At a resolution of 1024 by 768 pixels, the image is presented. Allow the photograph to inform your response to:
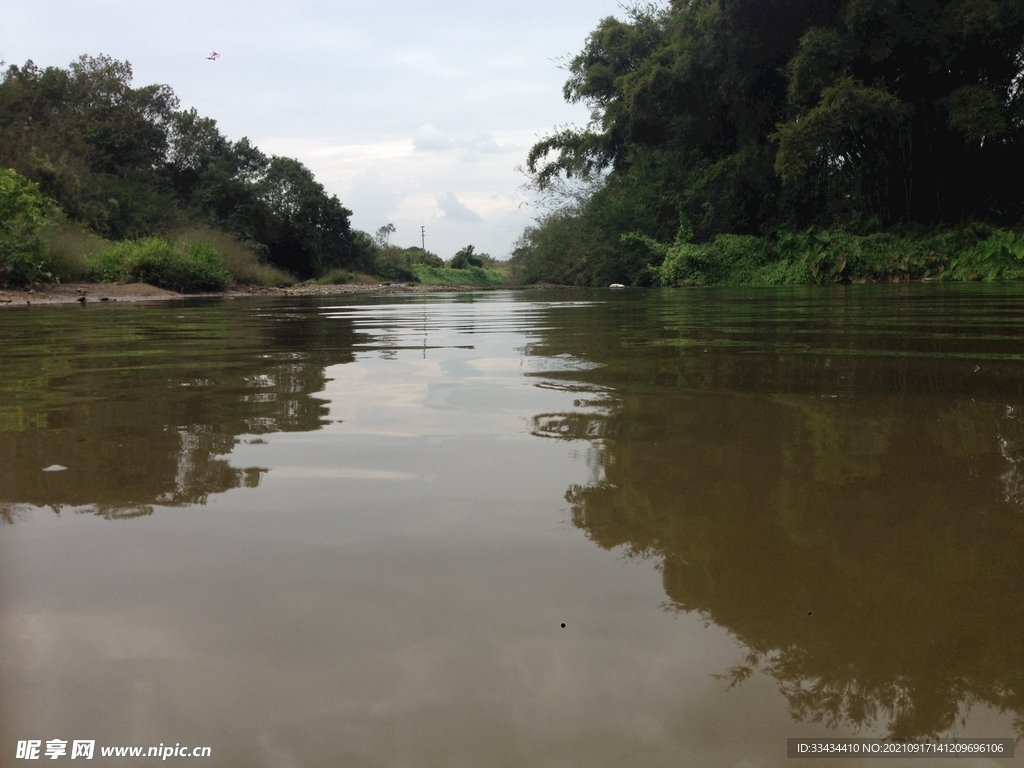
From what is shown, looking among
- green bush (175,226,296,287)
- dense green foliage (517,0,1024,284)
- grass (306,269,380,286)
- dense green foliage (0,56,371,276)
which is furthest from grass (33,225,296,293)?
grass (306,269,380,286)

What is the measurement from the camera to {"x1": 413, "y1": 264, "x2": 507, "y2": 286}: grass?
62.5 meters

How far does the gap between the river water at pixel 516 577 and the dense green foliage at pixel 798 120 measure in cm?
1769

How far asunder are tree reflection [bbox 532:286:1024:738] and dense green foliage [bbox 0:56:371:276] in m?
31.3

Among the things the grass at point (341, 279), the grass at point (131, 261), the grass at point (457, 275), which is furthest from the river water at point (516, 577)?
the grass at point (457, 275)

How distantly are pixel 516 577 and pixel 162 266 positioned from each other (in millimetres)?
21942

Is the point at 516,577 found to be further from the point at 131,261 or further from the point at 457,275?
the point at 457,275

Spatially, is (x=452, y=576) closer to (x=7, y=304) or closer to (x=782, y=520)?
(x=782, y=520)

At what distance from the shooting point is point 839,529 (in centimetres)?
124

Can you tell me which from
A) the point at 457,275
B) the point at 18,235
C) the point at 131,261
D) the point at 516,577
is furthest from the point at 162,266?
the point at 457,275

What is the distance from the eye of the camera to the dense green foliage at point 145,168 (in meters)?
32.0

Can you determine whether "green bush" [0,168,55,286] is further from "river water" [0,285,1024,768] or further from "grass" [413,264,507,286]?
"grass" [413,264,507,286]

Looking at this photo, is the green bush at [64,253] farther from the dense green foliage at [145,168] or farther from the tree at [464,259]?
the tree at [464,259]

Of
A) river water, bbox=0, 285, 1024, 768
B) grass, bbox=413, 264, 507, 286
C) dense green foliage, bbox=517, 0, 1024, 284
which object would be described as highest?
dense green foliage, bbox=517, 0, 1024, 284

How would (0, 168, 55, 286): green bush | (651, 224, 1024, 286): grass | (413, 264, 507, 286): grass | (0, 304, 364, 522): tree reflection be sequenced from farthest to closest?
(413, 264, 507, 286): grass → (651, 224, 1024, 286): grass → (0, 168, 55, 286): green bush → (0, 304, 364, 522): tree reflection
